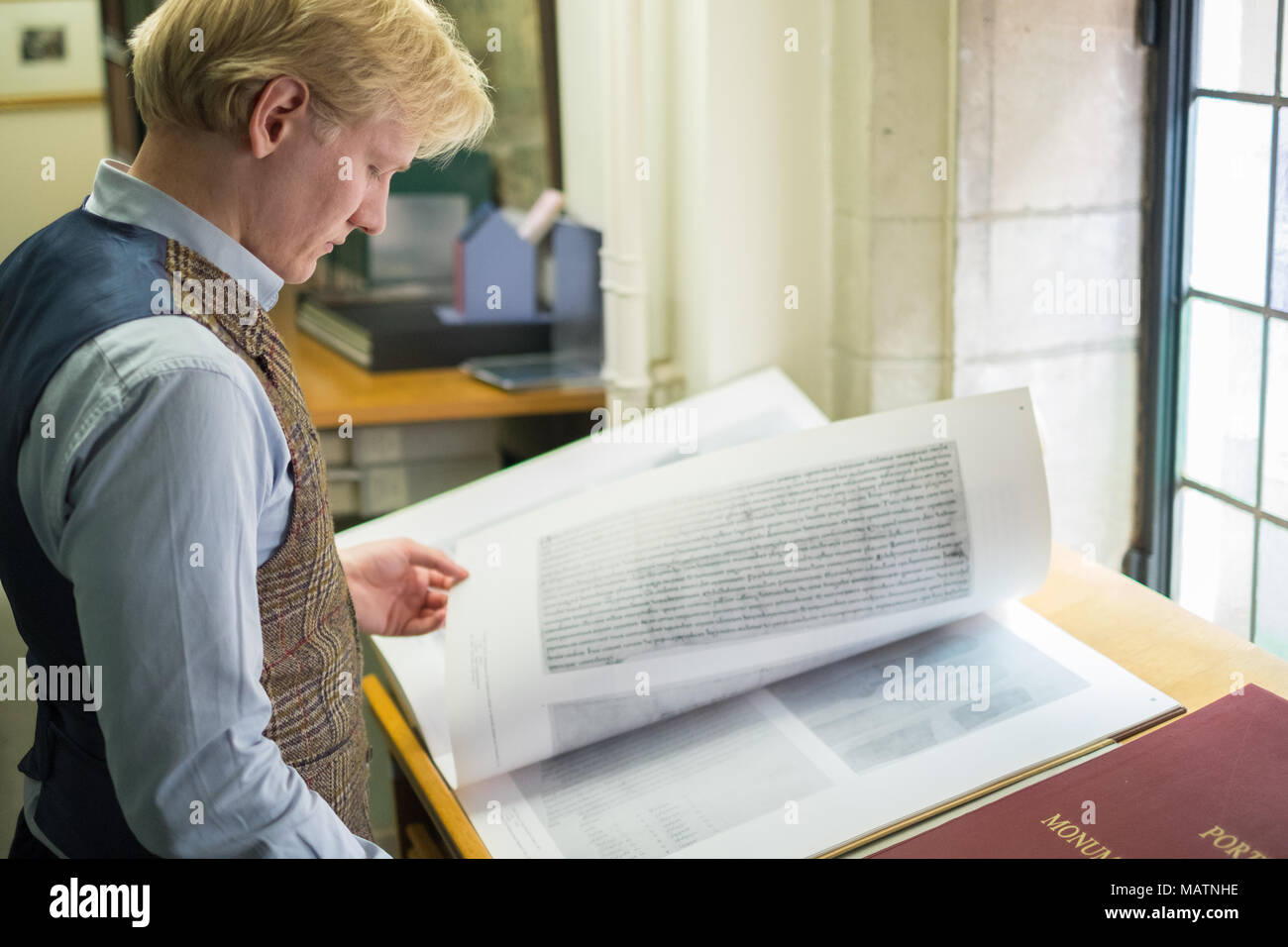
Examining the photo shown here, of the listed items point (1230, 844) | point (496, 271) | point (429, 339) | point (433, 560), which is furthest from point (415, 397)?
point (1230, 844)

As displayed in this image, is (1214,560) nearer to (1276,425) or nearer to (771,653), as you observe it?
(1276,425)

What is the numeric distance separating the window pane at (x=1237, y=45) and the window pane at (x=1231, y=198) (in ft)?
0.08

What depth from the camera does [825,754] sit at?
3.34 ft

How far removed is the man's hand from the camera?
1.20 metres

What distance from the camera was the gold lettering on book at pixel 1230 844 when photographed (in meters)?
0.83

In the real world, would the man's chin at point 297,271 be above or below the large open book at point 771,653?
above

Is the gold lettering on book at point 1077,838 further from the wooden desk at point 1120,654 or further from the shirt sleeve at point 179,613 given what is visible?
the shirt sleeve at point 179,613

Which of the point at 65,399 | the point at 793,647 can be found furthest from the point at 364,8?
the point at 793,647

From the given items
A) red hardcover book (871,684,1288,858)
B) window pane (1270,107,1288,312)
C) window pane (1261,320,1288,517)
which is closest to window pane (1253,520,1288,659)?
window pane (1261,320,1288,517)

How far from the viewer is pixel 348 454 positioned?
86.0 inches

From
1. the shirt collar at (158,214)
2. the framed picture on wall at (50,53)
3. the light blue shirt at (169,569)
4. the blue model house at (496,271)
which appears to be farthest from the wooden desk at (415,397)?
the light blue shirt at (169,569)

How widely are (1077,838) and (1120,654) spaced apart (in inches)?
13.1

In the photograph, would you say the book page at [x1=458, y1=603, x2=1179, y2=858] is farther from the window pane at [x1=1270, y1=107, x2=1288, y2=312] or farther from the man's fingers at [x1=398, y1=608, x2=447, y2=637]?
the window pane at [x1=1270, y1=107, x2=1288, y2=312]

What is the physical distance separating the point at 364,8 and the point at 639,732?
1.88ft
